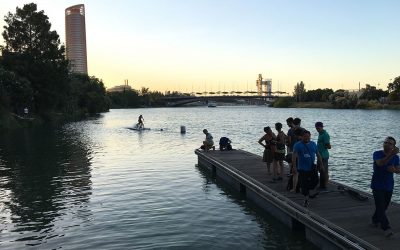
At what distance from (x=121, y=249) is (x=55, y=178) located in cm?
1114

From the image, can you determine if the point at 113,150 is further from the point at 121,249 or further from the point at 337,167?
the point at 121,249

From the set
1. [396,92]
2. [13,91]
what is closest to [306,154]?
[13,91]

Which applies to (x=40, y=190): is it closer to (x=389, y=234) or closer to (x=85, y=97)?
(x=389, y=234)

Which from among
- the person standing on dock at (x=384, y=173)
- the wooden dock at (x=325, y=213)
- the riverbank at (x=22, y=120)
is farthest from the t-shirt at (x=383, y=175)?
the riverbank at (x=22, y=120)

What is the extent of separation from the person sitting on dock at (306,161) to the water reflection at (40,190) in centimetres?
724

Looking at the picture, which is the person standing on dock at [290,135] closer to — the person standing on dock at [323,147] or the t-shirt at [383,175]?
the person standing on dock at [323,147]

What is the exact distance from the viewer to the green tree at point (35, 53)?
74000 millimetres

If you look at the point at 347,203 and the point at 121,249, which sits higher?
the point at 347,203

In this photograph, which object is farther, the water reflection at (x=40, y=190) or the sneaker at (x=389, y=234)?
the water reflection at (x=40, y=190)

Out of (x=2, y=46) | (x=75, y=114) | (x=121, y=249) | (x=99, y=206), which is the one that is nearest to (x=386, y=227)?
(x=121, y=249)

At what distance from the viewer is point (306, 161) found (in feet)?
37.3

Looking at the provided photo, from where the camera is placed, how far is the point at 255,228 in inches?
481

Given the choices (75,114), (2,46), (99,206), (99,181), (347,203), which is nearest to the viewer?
(347,203)

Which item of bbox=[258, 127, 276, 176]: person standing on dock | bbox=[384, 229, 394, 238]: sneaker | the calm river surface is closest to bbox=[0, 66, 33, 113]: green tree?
the calm river surface
